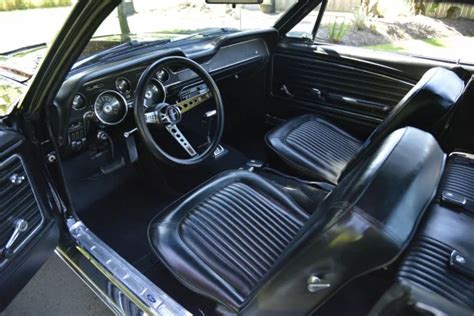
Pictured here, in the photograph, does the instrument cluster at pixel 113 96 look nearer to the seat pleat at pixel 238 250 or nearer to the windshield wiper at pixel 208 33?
the windshield wiper at pixel 208 33

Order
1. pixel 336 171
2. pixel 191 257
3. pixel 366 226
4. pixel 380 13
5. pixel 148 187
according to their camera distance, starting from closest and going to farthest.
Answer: pixel 366 226
pixel 191 257
pixel 336 171
pixel 148 187
pixel 380 13

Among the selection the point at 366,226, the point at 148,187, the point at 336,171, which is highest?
the point at 366,226

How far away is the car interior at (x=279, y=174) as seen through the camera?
2.77ft

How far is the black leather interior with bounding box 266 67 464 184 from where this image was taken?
143 centimetres

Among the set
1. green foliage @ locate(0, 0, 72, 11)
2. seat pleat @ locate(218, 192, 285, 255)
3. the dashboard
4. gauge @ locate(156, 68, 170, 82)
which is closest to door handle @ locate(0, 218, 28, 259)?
the dashboard

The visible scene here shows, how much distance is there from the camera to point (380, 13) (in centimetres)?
269

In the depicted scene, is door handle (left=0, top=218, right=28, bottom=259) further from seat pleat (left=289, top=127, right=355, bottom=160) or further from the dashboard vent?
seat pleat (left=289, top=127, right=355, bottom=160)

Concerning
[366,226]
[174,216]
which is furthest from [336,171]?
[366,226]

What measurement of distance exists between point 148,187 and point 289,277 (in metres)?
1.79

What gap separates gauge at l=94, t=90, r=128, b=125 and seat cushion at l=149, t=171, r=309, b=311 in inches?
24.2

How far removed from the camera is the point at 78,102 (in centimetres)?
175

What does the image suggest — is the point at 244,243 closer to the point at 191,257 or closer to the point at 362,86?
the point at 191,257

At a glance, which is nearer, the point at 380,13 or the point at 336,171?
the point at 336,171

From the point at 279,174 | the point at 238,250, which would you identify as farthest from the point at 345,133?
the point at 238,250
